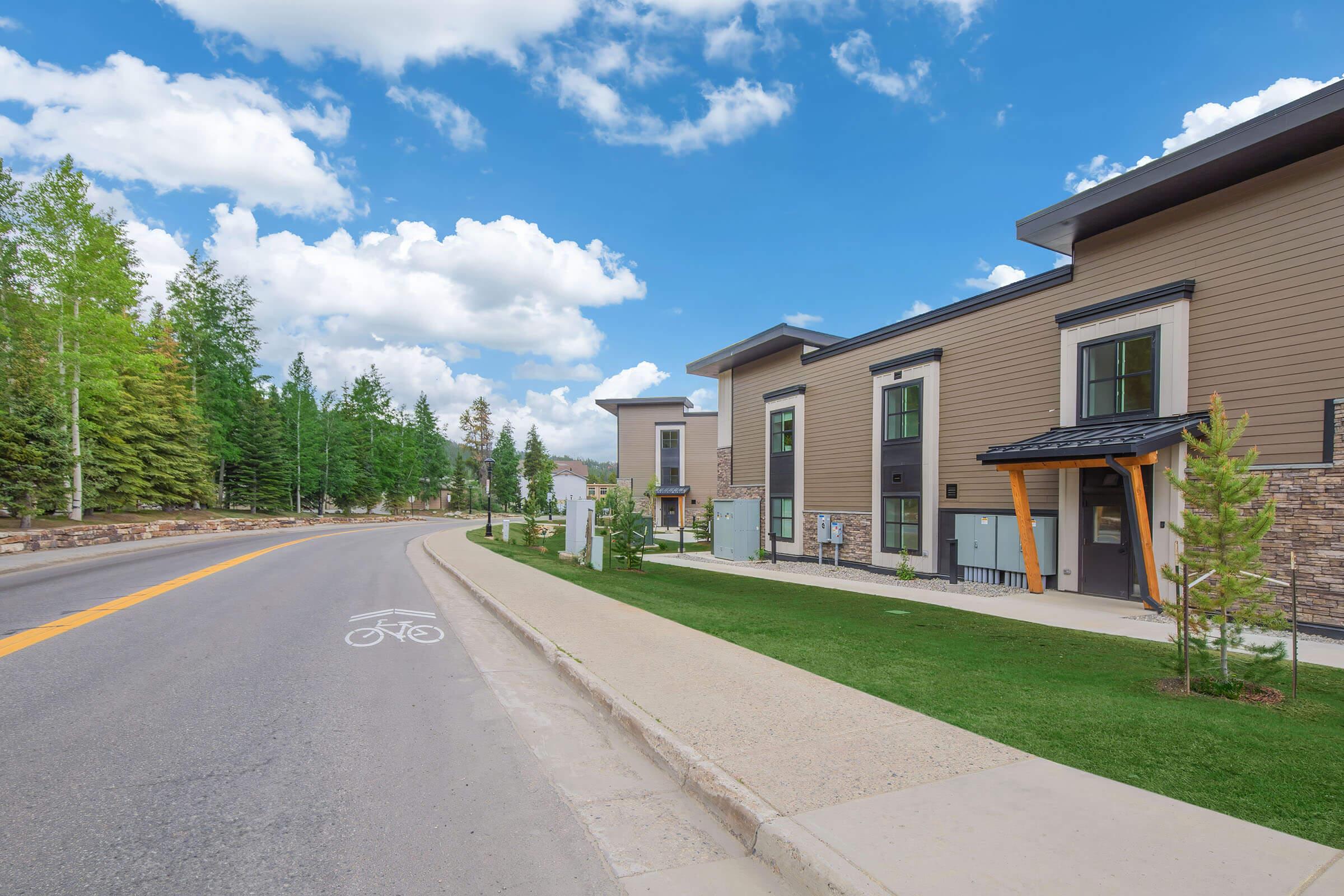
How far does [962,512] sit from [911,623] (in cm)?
763

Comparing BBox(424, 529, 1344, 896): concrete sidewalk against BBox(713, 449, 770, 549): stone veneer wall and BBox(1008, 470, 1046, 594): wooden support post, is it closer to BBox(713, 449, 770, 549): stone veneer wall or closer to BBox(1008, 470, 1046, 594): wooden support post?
BBox(1008, 470, 1046, 594): wooden support post

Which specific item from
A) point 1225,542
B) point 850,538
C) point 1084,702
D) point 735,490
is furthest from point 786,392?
point 1084,702

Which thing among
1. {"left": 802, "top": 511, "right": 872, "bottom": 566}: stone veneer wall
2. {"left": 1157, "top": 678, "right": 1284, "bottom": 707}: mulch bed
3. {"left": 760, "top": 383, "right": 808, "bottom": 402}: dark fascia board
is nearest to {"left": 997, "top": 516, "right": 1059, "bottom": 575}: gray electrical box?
{"left": 802, "top": 511, "right": 872, "bottom": 566}: stone veneer wall

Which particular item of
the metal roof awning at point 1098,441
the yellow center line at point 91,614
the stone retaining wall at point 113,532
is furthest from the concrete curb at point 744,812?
the stone retaining wall at point 113,532

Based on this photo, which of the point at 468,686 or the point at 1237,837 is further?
the point at 468,686

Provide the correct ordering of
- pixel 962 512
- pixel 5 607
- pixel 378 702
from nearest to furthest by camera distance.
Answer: pixel 378 702, pixel 5 607, pixel 962 512

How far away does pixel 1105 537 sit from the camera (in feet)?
45.5

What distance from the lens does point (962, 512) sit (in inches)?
677

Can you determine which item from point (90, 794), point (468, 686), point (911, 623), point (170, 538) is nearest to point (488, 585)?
point (468, 686)

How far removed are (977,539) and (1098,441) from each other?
500cm

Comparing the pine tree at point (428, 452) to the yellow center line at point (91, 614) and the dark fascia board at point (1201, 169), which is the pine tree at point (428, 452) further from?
the dark fascia board at point (1201, 169)

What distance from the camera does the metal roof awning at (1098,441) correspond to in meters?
11.5

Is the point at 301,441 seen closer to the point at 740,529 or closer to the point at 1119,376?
the point at 740,529

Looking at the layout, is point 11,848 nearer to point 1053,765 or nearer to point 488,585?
point 1053,765
